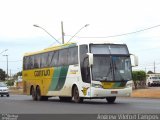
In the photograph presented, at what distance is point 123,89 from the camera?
2638 centimetres

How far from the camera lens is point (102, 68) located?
86.5ft

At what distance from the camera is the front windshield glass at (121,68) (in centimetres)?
2644

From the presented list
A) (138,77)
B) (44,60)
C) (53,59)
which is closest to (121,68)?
(53,59)

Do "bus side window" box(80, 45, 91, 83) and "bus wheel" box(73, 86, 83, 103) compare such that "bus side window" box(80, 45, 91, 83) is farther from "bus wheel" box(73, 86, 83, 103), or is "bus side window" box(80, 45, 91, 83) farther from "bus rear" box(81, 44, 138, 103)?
"bus wheel" box(73, 86, 83, 103)

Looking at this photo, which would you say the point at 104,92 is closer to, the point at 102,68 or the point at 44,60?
the point at 102,68

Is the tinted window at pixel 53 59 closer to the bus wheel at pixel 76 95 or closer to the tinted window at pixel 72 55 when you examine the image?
the tinted window at pixel 72 55

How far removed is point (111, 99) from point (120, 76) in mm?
2542

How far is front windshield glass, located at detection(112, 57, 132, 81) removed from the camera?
26.4 metres

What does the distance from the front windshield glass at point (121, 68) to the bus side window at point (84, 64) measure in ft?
4.84

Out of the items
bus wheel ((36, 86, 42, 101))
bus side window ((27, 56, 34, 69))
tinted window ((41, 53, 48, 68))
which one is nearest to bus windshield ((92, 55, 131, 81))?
tinted window ((41, 53, 48, 68))

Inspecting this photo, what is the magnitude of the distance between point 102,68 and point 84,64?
113 cm

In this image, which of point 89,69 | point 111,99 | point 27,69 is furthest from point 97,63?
point 27,69

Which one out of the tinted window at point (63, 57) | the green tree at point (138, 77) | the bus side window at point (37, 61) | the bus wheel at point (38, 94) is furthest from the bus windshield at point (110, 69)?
the green tree at point (138, 77)

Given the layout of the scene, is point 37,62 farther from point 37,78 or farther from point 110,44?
point 110,44
